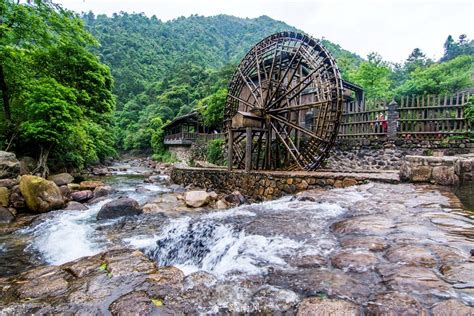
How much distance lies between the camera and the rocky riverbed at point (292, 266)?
5.82 feet

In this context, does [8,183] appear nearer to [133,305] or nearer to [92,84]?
[92,84]

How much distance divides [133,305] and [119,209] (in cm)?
578

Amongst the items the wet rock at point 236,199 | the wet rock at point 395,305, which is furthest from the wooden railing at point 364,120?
→ the wet rock at point 395,305

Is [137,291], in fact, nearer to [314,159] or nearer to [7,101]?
[314,159]

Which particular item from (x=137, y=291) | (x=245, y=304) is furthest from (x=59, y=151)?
(x=245, y=304)

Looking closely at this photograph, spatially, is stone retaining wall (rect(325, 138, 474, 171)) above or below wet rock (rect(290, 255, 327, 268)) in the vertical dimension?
above

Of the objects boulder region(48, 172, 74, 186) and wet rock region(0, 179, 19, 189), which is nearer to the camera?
wet rock region(0, 179, 19, 189)

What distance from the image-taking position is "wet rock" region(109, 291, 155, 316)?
6.56 feet

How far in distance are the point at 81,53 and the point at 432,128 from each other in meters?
14.9

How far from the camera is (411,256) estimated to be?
215 cm

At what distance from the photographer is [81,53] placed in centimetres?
1272

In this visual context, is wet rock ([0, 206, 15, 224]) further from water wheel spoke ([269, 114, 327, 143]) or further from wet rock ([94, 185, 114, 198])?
water wheel spoke ([269, 114, 327, 143])

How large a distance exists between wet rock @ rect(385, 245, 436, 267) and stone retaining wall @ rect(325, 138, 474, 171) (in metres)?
6.20

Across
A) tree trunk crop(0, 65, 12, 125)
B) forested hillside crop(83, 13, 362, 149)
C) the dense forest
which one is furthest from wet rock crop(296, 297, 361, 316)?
forested hillside crop(83, 13, 362, 149)
